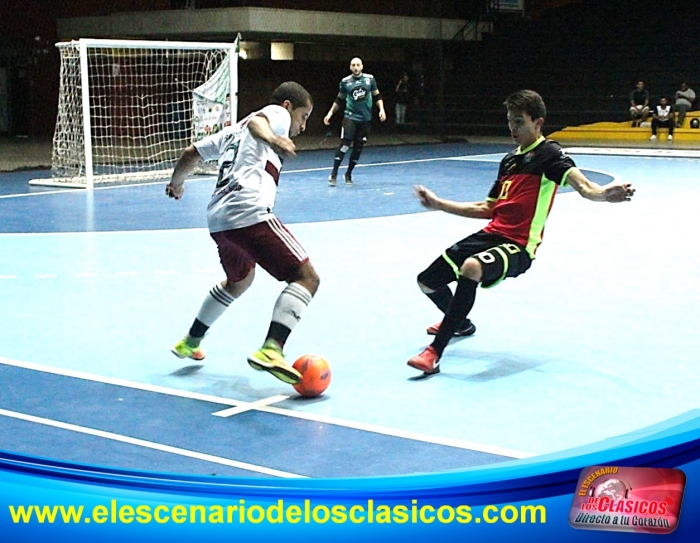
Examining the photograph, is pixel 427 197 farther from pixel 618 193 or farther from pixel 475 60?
pixel 475 60

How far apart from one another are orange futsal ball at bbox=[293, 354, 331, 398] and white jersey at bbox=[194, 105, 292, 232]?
833mm

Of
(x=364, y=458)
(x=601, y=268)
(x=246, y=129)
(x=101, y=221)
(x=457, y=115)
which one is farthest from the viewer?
(x=457, y=115)

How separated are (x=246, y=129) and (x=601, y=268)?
4.64 metres

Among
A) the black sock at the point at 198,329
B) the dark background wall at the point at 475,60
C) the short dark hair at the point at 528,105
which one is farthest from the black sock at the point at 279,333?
the dark background wall at the point at 475,60

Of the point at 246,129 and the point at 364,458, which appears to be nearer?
the point at 364,458

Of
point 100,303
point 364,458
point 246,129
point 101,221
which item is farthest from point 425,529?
point 101,221

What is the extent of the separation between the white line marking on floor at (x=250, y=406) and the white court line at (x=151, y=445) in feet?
1.83

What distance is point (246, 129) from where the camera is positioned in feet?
19.3

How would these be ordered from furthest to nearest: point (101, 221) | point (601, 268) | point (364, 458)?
point (101, 221) < point (601, 268) < point (364, 458)

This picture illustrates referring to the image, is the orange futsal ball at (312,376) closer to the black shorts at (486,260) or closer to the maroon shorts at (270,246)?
the maroon shorts at (270,246)

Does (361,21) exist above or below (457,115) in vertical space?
above

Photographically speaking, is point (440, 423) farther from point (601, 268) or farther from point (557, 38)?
point (557, 38)

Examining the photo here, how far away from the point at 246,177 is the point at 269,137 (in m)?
0.43

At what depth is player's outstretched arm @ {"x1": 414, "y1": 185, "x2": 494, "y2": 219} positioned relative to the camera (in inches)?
249
